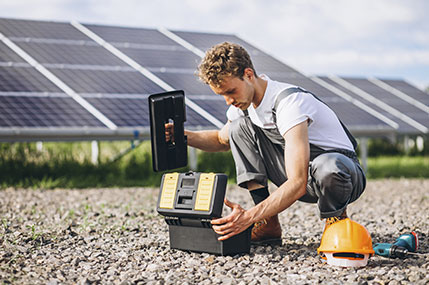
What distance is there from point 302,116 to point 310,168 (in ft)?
1.18

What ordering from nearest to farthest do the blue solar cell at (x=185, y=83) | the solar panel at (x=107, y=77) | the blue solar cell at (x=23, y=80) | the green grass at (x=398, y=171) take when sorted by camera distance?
1. the solar panel at (x=107, y=77)
2. the blue solar cell at (x=23, y=80)
3. the blue solar cell at (x=185, y=83)
4. the green grass at (x=398, y=171)

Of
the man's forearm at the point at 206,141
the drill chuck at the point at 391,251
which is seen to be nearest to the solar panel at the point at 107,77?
the man's forearm at the point at 206,141

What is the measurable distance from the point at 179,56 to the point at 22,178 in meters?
3.21

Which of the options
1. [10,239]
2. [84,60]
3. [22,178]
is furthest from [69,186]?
[10,239]

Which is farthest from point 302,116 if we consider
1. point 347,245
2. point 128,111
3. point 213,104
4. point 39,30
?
point 39,30

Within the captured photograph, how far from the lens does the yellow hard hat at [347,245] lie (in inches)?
108

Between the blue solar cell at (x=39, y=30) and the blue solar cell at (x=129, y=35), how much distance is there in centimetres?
41

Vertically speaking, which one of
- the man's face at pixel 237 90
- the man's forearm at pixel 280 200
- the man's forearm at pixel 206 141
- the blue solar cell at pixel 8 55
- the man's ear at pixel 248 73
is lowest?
the man's forearm at pixel 280 200

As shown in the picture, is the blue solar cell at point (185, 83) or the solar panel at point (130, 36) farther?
the solar panel at point (130, 36)

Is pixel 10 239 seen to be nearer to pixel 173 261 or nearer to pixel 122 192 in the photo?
pixel 173 261

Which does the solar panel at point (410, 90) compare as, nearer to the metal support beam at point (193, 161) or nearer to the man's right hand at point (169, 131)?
the metal support beam at point (193, 161)

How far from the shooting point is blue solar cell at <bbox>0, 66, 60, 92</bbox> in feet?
21.8

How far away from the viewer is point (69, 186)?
6.70m

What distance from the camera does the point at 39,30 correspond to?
8430mm
